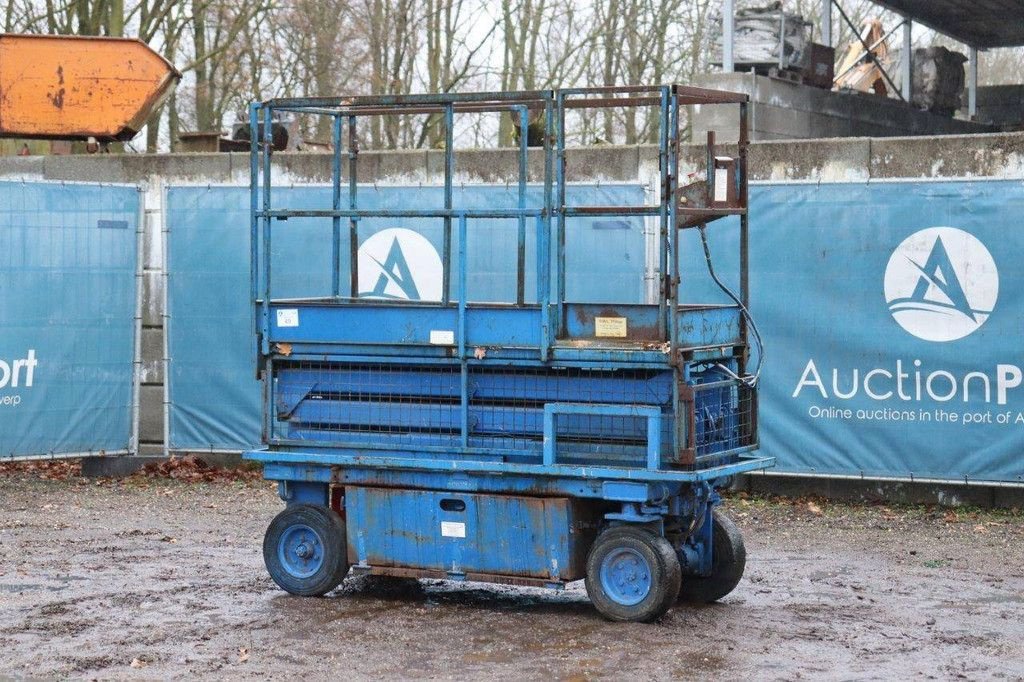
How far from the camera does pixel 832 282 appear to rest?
12281 mm

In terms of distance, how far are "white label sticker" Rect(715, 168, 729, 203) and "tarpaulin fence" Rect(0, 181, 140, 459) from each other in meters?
6.91

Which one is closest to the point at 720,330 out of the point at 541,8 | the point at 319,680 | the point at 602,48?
the point at 319,680

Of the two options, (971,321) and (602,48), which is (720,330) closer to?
(971,321)

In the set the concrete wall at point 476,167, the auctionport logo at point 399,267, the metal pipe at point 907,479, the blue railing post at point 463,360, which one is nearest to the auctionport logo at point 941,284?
the concrete wall at point 476,167

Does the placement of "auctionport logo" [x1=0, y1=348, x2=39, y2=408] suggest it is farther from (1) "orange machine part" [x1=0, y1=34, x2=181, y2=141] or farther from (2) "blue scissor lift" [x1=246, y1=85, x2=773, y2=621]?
(2) "blue scissor lift" [x1=246, y1=85, x2=773, y2=621]

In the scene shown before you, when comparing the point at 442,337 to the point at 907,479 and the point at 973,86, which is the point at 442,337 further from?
the point at 973,86

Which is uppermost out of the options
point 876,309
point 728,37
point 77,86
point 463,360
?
point 728,37

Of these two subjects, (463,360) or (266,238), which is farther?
(266,238)

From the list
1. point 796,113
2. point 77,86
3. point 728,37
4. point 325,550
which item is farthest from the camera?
point 796,113

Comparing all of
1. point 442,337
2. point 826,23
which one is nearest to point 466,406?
point 442,337

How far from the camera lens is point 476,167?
13.4 meters

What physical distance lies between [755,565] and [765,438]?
2466mm

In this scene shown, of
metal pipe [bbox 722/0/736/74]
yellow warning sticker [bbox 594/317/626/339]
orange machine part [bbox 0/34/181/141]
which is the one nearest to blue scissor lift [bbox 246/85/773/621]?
yellow warning sticker [bbox 594/317/626/339]

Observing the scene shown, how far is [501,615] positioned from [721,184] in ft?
8.96
